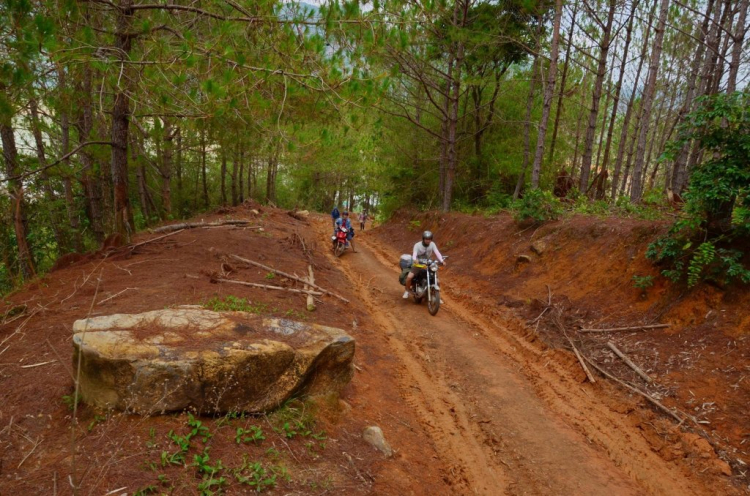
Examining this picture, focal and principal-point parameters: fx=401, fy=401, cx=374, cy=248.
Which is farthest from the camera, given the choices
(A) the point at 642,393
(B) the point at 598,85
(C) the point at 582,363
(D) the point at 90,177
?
(B) the point at 598,85

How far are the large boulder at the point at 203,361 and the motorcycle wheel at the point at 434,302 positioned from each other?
14.4ft

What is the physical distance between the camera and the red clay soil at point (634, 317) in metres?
4.73

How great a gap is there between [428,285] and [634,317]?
12.9ft

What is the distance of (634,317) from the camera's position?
7.15m

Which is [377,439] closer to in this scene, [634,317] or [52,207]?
[634,317]

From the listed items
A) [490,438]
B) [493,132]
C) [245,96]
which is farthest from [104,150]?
[493,132]

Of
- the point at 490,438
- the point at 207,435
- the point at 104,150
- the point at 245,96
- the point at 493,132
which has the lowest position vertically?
the point at 490,438

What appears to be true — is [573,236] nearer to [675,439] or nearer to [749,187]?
[749,187]

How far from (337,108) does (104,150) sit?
22.7 ft

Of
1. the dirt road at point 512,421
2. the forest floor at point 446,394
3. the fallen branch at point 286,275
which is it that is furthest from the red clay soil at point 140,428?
the fallen branch at point 286,275

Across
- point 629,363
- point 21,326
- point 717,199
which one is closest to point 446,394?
point 629,363

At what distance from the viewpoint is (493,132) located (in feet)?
62.1

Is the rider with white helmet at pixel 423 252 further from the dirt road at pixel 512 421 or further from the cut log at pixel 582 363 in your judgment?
the cut log at pixel 582 363

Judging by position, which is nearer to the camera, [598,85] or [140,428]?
[140,428]
